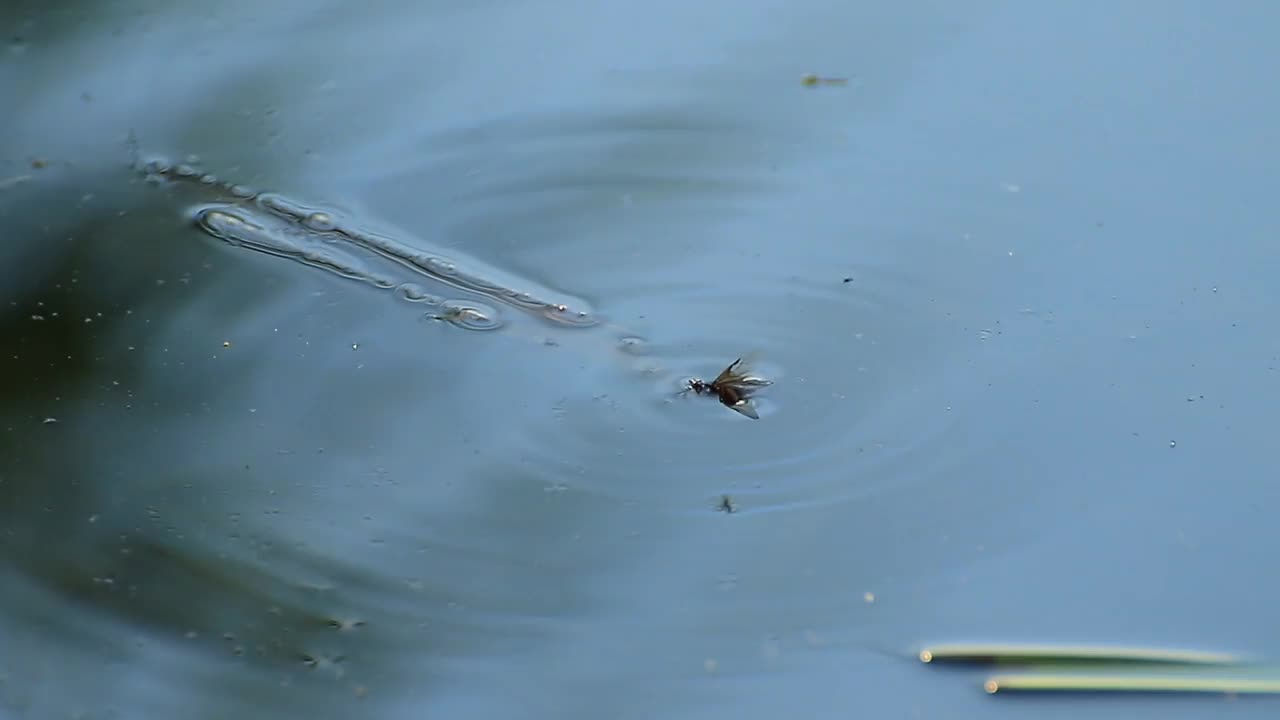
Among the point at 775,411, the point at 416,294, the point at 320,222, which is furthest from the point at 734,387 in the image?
the point at 320,222

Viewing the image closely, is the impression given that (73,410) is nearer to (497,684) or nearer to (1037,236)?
(497,684)

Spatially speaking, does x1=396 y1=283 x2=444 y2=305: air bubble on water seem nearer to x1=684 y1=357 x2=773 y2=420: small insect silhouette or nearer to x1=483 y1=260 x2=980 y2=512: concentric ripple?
x1=483 y1=260 x2=980 y2=512: concentric ripple

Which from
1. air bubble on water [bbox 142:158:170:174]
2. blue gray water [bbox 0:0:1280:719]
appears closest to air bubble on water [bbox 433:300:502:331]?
blue gray water [bbox 0:0:1280:719]

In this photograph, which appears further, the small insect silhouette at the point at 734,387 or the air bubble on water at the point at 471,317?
the air bubble on water at the point at 471,317

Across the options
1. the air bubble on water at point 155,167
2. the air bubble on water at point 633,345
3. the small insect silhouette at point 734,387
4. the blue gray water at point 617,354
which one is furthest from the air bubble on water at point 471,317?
the air bubble on water at point 155,167

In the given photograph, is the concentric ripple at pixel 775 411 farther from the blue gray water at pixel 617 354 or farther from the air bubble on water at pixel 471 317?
the air bubble on water at pixel 471 317

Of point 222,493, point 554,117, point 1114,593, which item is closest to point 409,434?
point 222,493
